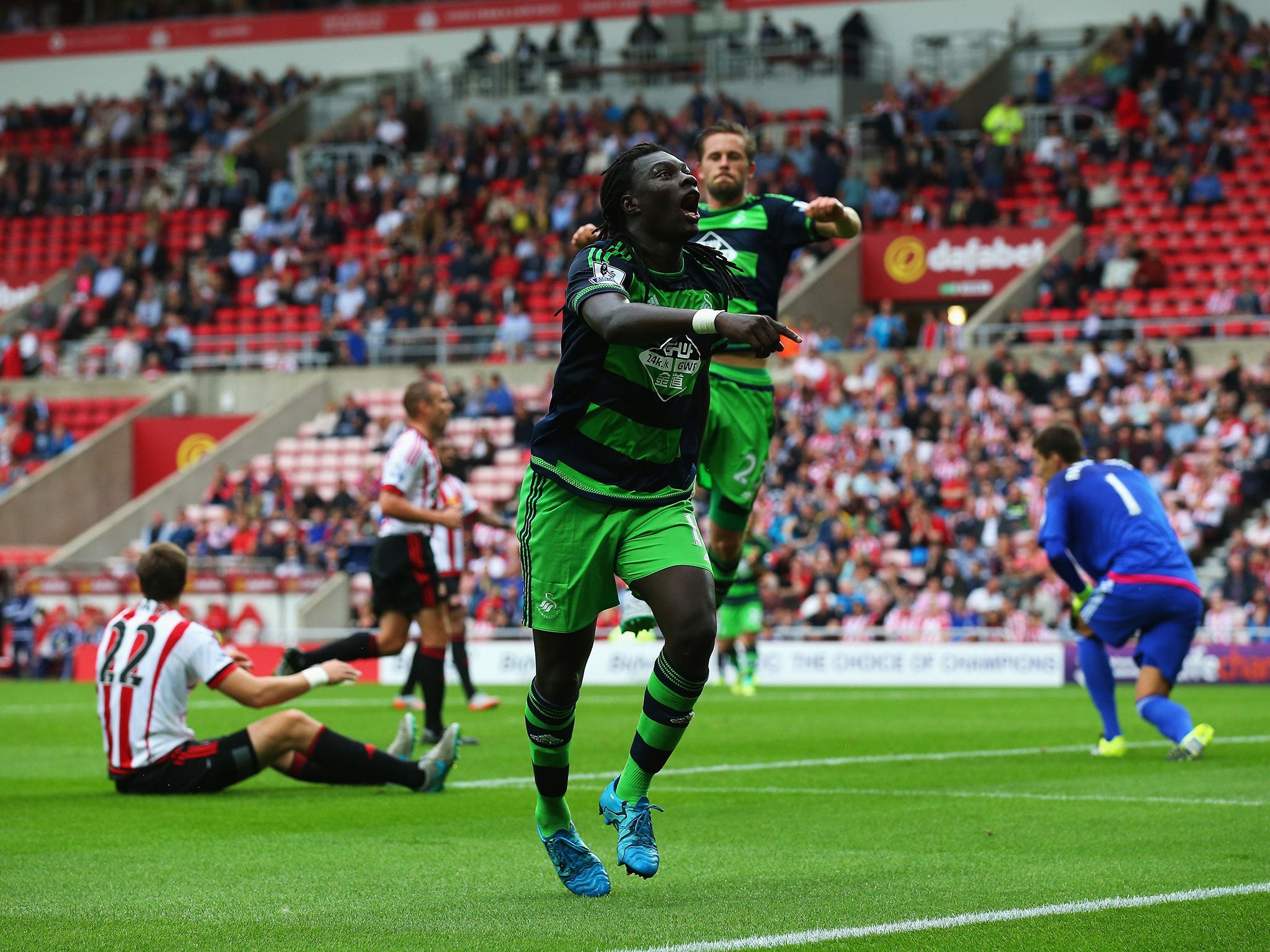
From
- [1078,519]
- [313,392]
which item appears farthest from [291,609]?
[1078,519]

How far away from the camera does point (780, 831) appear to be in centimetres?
765

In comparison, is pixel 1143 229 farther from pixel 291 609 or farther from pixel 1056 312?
pixel 291 609

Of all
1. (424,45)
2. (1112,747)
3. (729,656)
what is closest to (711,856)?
(1112,747)

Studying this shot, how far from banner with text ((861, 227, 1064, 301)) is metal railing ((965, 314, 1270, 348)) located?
257cm

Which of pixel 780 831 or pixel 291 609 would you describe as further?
pixel 291 609

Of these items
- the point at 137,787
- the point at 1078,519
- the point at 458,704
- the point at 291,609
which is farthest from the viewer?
the point at 291,609

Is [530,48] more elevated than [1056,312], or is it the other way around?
[530,48]

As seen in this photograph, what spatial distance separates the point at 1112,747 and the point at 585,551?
6004 millimetres

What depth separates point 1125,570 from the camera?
10.7m

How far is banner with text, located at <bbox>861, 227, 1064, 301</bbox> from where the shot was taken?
1225 inches

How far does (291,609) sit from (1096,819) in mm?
19801

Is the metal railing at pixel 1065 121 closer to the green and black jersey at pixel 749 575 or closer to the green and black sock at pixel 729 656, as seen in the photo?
the green and black sock at pixel 729 656

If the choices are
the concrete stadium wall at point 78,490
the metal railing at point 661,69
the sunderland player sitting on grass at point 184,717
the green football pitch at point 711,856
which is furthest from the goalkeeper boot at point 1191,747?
the metal railing at point 661,69

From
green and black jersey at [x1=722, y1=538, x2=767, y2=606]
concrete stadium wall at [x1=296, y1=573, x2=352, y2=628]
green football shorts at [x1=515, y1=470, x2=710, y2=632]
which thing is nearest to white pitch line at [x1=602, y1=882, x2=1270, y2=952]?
green football shorts at [x1=515, y1=470, x2=710, y2=632]
